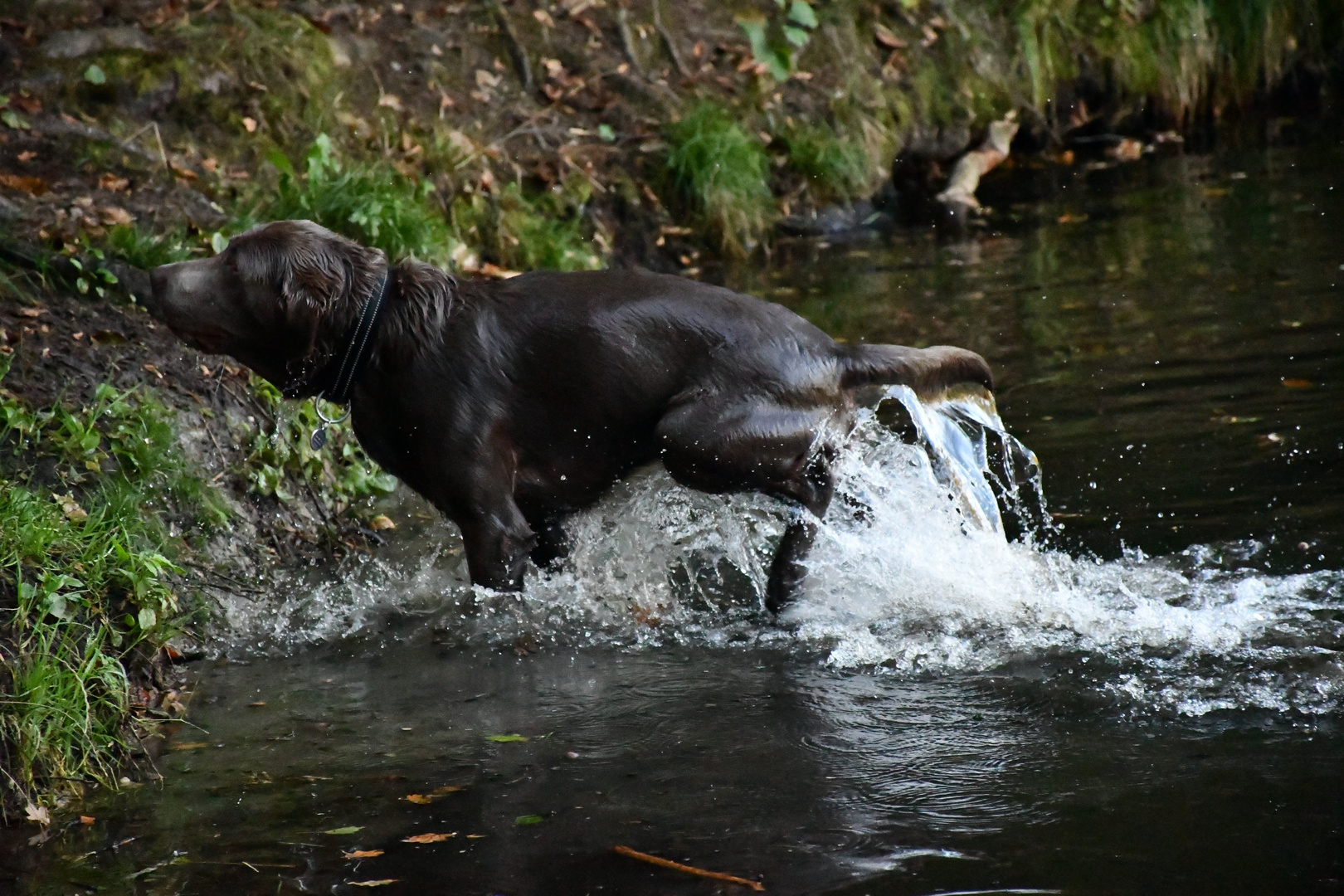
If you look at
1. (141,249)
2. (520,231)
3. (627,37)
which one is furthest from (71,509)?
(627,37)

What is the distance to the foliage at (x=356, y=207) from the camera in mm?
7832

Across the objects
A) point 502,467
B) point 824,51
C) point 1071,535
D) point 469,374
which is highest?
point 824,51

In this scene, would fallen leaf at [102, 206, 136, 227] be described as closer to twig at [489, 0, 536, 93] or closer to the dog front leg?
the dog front leg

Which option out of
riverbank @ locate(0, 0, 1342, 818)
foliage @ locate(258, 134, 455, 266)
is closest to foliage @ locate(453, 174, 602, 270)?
riverbank @ locate(0, 0, 1342, 818)

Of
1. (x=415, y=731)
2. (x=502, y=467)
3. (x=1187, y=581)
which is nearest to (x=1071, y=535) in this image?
(x=1187, y=581)

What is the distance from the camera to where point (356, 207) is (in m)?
7.86

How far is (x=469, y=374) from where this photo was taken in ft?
17.2

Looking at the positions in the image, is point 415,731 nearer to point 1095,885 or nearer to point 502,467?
point 502,467

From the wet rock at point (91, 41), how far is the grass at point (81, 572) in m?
3.51

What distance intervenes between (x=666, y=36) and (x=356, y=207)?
5.44 metres

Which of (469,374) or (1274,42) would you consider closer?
(469,374)

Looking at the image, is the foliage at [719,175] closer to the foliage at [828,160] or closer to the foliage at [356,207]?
the foliage at [828,160]

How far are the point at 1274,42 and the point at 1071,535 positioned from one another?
10.8 meters

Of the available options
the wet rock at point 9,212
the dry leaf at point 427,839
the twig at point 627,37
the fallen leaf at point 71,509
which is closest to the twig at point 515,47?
the twig at point 627,37
